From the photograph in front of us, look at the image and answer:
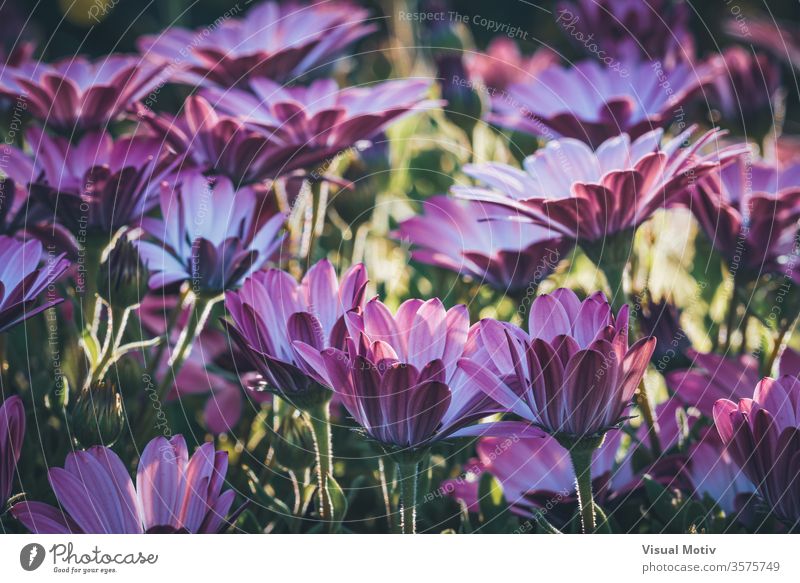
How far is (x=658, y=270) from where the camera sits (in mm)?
761

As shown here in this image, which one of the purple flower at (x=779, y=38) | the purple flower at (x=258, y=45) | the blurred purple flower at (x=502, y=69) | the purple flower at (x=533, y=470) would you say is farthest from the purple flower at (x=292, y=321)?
the purple flower at (x=779, y=38)

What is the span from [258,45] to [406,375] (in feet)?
1.43

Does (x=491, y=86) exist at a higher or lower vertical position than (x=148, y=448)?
higher

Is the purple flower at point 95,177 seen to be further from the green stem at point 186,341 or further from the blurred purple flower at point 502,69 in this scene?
the blurred purple flower at point 502,69

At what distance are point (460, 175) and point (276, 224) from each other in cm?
30

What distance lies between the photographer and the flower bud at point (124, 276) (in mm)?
509

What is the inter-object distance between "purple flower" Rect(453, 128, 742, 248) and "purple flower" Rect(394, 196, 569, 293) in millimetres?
26

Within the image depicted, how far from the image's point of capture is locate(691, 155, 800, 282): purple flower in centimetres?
55

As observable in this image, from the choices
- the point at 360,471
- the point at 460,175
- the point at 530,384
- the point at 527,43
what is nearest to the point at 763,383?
the point at 530,384

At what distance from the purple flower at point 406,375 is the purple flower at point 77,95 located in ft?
0.85

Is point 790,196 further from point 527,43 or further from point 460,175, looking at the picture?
point 527,43

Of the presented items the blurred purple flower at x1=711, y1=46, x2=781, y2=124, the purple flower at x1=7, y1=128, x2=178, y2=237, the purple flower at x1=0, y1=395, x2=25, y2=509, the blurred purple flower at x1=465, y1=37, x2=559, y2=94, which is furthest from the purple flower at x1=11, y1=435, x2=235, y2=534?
the blurred purple flower at x1=711, y1=46, x2=781, y2=124

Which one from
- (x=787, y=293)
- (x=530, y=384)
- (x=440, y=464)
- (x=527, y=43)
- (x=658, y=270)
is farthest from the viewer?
(x=527, y=43)

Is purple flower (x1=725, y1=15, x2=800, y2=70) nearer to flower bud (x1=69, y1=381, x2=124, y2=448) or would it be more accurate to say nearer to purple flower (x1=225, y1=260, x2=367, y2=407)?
purple flower (x1=225, y1=260, x2=367, y2=407)
